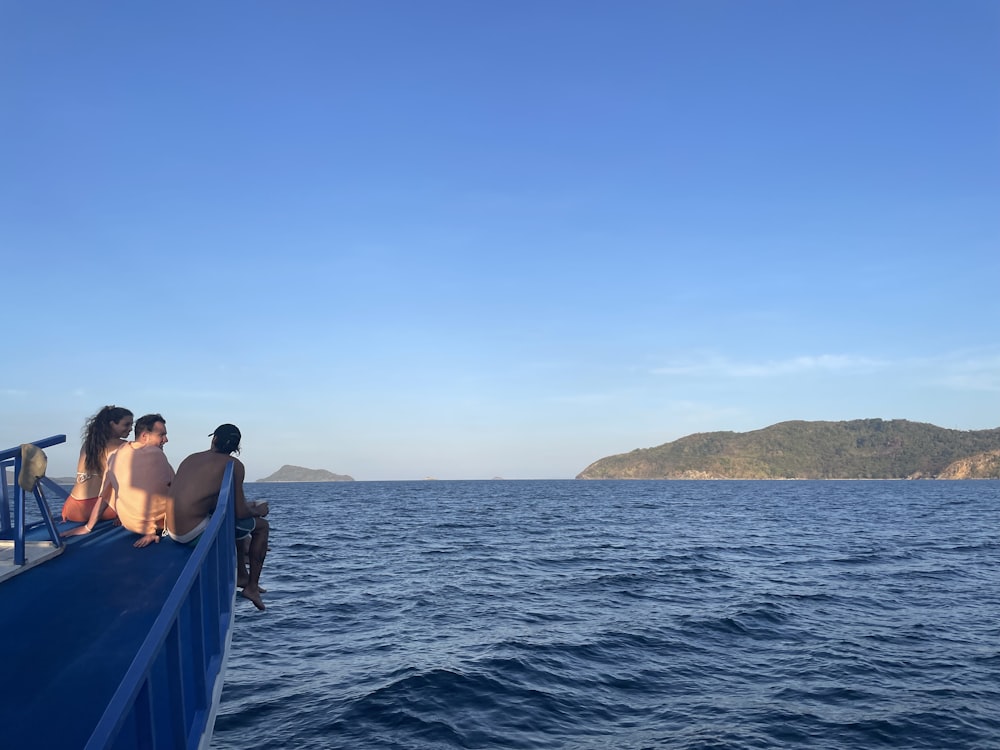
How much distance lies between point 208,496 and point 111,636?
6.43 ft

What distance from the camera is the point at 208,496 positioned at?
6051 mm

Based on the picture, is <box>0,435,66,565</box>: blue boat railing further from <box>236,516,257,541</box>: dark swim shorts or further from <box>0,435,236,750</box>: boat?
<box>236,516,257,541</box>: dark swim shorts

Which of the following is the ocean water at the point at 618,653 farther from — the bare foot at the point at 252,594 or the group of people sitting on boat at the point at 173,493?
the group of people sitting on boat at the point at 173,493

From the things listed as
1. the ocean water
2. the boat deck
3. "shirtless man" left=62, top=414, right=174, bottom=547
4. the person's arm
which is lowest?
the ocean water

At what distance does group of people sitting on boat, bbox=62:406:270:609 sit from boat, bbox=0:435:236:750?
0.53ft

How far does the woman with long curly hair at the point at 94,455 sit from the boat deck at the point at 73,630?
128 centimetres

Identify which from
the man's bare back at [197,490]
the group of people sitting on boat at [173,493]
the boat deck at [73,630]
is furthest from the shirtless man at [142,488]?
the man's bare back at [197,490]

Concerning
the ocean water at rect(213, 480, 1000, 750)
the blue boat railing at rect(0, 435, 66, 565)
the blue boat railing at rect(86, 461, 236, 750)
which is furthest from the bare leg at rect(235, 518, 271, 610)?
the ocean water at rect(213, 480, 1000, 750)

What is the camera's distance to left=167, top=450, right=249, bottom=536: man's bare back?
6.02 metres

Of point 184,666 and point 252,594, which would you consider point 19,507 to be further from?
point 184,666

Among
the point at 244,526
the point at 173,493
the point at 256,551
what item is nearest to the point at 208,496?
the point at 173,493

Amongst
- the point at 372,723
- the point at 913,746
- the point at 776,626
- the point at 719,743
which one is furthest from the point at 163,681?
the point at 776,626

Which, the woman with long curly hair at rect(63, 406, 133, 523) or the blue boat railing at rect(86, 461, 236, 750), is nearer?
the blue boat railing at rect(86, 461, 236, 750)

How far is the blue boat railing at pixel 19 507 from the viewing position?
577 cm
